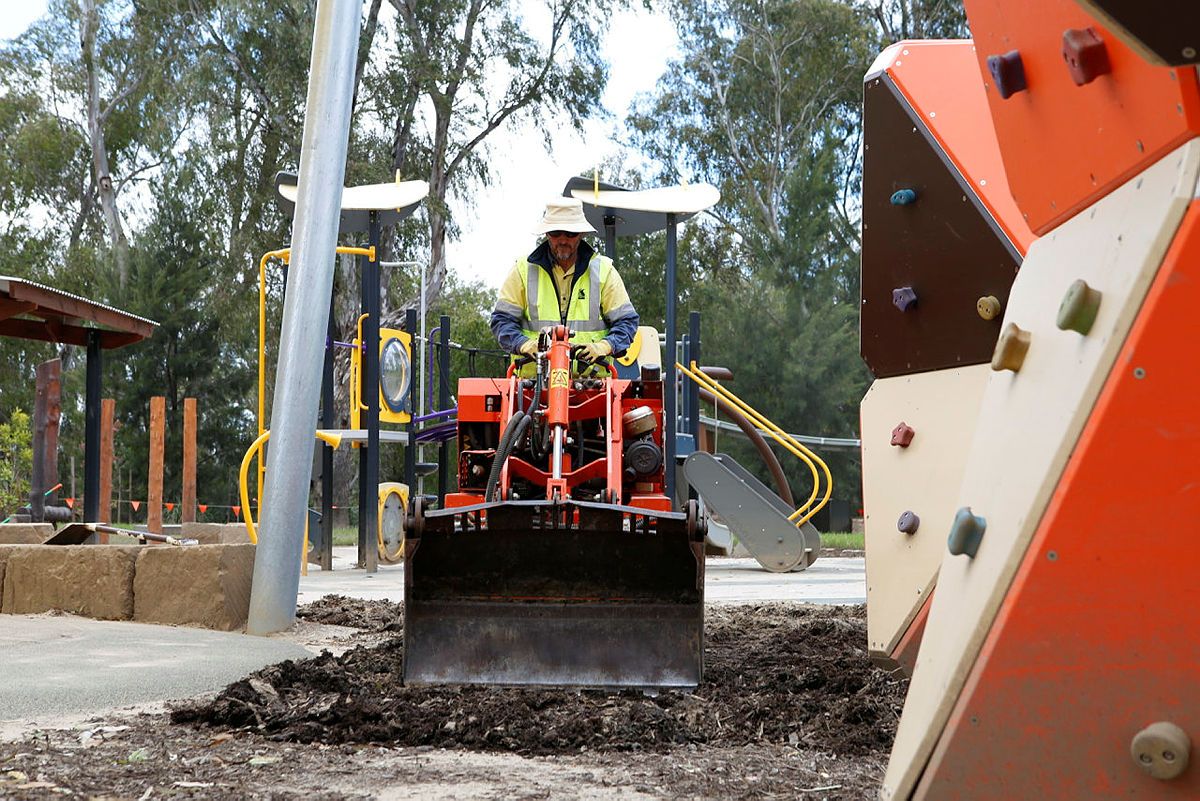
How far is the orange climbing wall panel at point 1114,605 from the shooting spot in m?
2.10

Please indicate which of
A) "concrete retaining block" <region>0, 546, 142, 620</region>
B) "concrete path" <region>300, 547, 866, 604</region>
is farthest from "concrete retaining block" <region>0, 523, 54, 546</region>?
"concrete retaining block" <region>0, 546, 142, 620</region>

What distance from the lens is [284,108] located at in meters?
30.9

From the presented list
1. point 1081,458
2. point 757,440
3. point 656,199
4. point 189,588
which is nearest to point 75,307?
point 189,588

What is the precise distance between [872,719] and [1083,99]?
2.57 metres

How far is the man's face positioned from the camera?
262 inches

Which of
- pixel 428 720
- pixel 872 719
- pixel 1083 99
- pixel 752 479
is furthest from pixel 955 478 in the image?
pixel 752 479

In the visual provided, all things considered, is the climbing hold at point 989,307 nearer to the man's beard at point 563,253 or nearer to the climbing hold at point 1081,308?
the man's beard at point 563,253

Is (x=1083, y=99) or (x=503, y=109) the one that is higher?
(x=503, y=109)

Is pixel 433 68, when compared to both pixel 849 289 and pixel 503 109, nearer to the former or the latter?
pixel 503 109

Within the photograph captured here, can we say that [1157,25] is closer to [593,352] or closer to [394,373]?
[593,352]

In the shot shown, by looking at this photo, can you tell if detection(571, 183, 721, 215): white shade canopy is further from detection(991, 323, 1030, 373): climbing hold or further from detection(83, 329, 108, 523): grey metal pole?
detection(991, 323, 1030, 373): climbing hold

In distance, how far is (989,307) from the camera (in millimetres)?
4828

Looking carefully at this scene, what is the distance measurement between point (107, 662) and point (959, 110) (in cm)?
409

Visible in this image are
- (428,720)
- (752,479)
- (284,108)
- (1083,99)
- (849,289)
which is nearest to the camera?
(1083,99)
